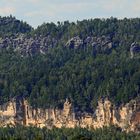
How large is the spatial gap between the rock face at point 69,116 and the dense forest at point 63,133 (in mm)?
4306

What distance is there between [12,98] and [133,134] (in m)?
43.5

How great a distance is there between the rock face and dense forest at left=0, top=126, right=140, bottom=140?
14.1 feet

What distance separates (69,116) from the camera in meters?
182

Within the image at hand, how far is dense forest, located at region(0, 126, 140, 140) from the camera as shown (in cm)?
15325

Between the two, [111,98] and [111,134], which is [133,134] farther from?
[111,98]

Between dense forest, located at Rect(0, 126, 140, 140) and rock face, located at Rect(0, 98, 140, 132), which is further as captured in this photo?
rock face, located at Rect(0, 98, 140, 132)

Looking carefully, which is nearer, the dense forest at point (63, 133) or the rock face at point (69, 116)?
the dense forest at point (63, 133)

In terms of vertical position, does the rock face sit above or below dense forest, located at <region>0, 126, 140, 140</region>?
above

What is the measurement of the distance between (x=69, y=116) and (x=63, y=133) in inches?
789

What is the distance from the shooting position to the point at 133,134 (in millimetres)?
159125

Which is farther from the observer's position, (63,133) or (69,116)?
(69,116)

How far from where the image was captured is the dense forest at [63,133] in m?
153

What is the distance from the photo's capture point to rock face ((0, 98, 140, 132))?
170250mm

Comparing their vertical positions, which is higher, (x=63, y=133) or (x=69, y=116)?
(x=69, y=116)
